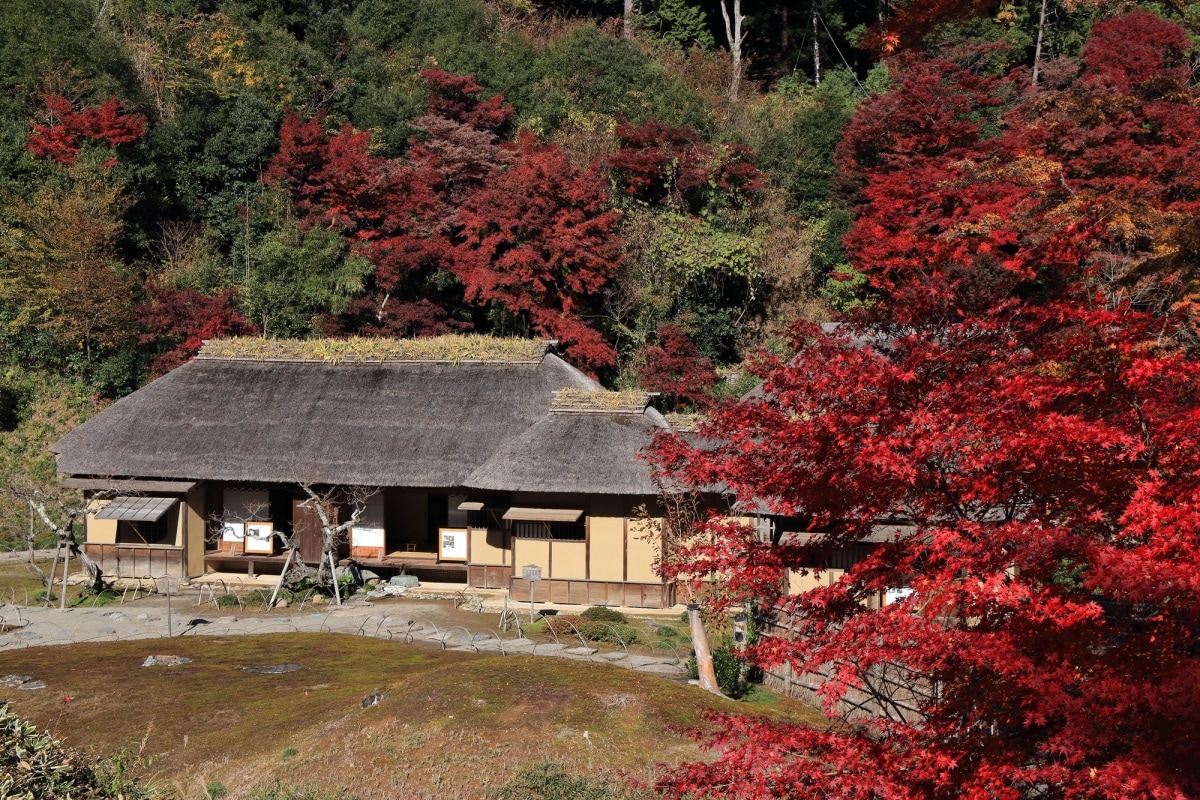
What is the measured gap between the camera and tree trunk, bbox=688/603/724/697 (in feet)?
56.3

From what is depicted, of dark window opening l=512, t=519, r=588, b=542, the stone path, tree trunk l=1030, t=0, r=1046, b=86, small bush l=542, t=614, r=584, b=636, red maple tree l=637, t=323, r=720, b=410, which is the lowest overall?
the stone path

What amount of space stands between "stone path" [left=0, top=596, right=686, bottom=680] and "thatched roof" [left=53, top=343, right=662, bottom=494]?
3.03m

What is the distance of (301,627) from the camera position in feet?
71.9

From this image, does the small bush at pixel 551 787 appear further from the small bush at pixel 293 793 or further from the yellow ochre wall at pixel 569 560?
the yellow ochre wall at pixel 569 560

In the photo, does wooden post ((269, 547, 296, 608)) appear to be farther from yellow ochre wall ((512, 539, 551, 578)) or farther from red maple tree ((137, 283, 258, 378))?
red maple tree ((137, 283, 258, 378))

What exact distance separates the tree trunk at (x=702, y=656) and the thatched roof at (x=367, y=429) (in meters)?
5.38

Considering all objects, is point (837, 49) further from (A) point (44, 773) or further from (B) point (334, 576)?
(A) point (44, 773)

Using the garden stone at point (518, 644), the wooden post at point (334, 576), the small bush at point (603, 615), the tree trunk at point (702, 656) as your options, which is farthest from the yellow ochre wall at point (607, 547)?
the tree trunk at point (702, 656)

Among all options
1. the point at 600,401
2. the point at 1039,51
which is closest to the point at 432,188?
the point at 600,401

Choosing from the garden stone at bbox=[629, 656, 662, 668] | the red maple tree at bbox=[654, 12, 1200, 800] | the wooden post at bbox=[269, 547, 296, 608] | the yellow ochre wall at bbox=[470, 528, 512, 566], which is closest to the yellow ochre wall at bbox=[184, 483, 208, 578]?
the wooden post at bbox=[269, 547, 296, 608]

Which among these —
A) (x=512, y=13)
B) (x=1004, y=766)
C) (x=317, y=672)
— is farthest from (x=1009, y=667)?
(x=512, y=13)

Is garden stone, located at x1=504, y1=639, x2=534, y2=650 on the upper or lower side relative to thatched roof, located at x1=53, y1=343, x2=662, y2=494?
lower

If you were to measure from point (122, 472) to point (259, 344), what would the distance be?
197 inches

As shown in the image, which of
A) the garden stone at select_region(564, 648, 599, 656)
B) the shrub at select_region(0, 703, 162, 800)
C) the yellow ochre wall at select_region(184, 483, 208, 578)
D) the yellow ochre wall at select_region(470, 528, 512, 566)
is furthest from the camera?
the yellow ochre wall at select_region(184, 483, 208, 578)
